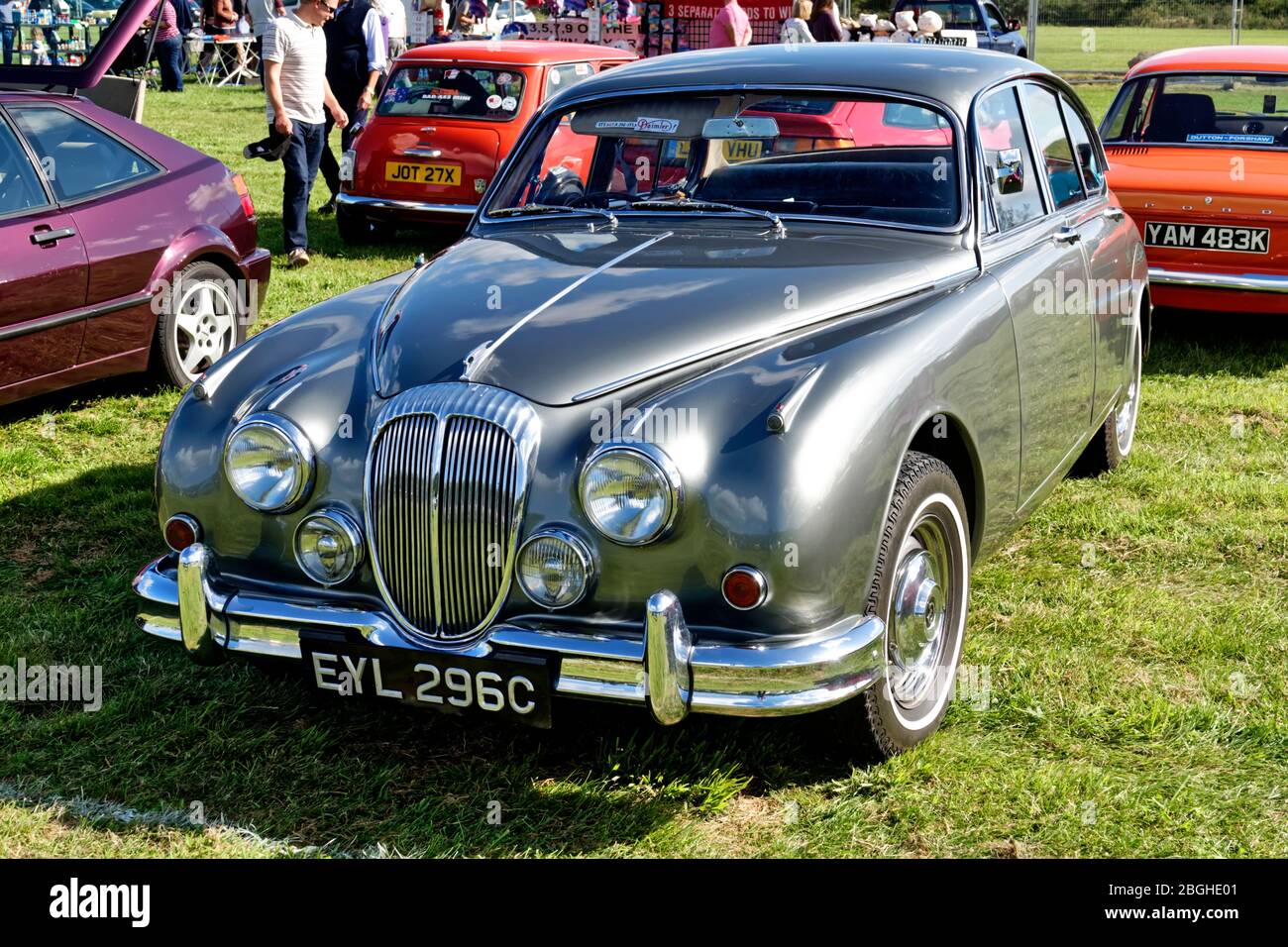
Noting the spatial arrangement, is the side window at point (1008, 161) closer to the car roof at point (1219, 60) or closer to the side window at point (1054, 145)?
the side window at point (1054, 145)

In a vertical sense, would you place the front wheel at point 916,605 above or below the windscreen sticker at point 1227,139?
below

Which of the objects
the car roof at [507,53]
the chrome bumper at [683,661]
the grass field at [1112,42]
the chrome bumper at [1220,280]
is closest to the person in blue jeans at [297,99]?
the car roof at [507,53]

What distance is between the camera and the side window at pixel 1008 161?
4477 millimetres

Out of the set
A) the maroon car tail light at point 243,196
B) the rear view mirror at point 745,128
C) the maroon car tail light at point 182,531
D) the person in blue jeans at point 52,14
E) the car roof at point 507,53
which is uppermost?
the person in blue jeans at point 52,14

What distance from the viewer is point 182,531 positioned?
3596mm

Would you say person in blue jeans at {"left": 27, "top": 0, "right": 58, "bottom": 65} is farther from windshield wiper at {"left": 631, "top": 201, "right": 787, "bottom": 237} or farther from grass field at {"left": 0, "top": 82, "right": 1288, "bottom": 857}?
grass field at {"left": 0, "top": 82, "right": 1288, "bottom": 857}

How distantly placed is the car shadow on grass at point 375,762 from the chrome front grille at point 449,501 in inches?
14.1

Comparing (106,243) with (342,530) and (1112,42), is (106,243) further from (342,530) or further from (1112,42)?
(1112,42)

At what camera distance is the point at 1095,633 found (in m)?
4.41

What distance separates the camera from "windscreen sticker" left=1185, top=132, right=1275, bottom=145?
26.8 ft

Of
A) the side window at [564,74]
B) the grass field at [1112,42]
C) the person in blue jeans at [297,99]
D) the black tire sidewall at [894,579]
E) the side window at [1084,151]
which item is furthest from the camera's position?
the grass field at [1112,42]

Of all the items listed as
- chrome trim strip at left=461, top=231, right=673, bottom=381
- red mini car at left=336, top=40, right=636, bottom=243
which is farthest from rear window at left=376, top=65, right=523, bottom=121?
chrome trim strip at left=461, top=231, right=673, bottom=381

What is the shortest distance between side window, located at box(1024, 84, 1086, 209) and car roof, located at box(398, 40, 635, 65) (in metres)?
5.92

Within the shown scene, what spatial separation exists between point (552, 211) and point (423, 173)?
239 inches
